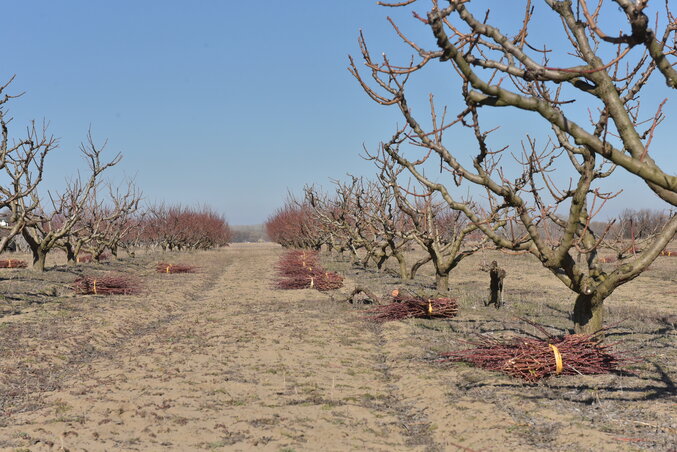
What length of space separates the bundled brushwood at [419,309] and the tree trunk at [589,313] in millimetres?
3291

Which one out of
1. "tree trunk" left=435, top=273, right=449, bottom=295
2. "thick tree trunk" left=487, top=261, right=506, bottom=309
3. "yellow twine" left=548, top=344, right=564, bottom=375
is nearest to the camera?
"yellow twine" left=548, top=344, right=564, bottom=375

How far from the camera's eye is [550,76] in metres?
4.51

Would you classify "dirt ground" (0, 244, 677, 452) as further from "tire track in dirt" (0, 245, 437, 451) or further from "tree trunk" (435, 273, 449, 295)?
"tree trunk" (435, 273, 449, 295)

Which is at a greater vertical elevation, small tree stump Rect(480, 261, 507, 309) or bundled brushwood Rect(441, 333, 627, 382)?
small tree stump Rect(480, 261, 507, 309)

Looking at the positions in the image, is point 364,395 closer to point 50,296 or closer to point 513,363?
point 513,363

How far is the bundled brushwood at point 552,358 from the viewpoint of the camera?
19.9 feet

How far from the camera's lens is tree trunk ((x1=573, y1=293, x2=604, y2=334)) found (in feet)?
22.8

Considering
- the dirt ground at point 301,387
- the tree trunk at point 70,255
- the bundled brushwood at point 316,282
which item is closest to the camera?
the dirt ground at point 301,387

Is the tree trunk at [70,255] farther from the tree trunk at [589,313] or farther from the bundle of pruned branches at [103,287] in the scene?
the tree trunk at [589,313]

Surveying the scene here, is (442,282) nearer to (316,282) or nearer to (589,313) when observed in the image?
(316,282)

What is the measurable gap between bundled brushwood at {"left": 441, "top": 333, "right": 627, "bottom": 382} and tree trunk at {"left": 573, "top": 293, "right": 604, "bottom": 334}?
58cm

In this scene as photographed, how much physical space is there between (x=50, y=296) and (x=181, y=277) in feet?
24.5

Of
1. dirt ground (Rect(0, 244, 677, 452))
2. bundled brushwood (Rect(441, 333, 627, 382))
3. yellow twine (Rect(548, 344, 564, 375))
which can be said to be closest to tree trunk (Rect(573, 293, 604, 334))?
bundled brushwood (Rect(441, 333, 627, 382))

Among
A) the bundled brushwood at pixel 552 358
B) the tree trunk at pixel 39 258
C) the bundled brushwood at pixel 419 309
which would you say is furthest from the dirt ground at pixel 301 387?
the tree trunk at pixel 39 258
